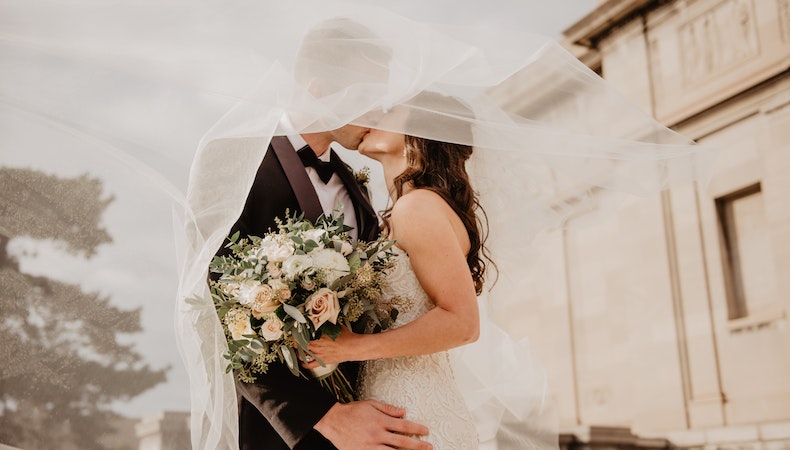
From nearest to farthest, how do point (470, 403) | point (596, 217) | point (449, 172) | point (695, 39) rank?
point (449, 172) → point (470, 403) → point (596, 217) → point (695, 39)

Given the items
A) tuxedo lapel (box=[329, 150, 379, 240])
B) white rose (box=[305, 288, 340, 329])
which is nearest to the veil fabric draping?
white rose (box=[305, 288, 340, 329])

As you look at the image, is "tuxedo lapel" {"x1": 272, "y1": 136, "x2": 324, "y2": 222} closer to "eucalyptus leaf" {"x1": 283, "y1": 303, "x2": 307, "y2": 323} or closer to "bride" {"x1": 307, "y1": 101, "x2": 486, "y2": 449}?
"bride" {"x1": 307, "y1": 101, "x2": 486, "y2": 449}

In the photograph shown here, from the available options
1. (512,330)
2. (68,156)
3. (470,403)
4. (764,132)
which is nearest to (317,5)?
(68,156)

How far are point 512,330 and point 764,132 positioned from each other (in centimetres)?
765

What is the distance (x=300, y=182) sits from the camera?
10.0 feet

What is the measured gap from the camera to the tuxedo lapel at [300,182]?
10.0ft

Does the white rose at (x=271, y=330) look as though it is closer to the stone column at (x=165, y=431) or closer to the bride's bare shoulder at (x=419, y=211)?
the stone column at (x=165, y=431)

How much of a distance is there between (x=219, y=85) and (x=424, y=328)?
115 cm

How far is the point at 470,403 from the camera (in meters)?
4.02

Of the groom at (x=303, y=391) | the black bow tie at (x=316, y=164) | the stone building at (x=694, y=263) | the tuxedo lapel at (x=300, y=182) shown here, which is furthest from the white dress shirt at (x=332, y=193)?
the stone building at (x=694, y=263)

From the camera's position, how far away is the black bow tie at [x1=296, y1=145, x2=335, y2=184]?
3.33m

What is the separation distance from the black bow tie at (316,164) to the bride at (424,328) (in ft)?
1.40

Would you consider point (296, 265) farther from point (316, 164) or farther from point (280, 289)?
point (316, 164)

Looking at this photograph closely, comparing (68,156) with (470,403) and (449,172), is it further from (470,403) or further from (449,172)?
(470,403)
